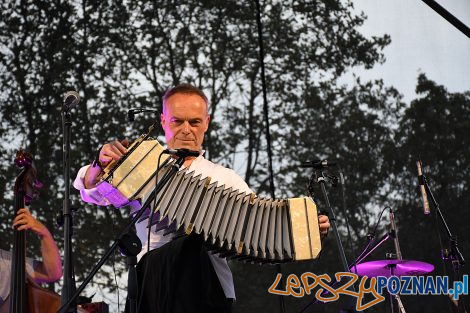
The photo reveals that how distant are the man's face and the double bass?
726mm

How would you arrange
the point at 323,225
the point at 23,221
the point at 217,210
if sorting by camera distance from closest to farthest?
the point at 217,210
the point at 323,225
the point at 23,221

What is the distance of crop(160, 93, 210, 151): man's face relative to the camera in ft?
9.49

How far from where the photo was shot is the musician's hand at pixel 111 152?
249 cm

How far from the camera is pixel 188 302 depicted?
2.38 metres

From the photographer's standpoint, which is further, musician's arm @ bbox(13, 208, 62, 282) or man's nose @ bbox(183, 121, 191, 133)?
musician's arm @ bbox(13, 208, 62, 282)

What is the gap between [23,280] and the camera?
310cm

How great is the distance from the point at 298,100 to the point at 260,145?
692mm

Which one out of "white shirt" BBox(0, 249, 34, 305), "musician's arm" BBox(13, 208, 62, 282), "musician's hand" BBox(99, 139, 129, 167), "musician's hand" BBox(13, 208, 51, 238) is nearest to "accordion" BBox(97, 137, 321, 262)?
"musician's hand" BBox(99, 139, 129, 167)

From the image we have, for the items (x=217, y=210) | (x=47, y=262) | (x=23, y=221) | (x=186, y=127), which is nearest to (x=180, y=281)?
(x=217, y=210)

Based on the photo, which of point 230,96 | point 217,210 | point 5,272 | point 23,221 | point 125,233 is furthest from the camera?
point 230,96

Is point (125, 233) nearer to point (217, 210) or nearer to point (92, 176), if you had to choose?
point (92, 176)

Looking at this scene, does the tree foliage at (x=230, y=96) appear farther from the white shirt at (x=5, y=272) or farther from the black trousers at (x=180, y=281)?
the black trousers at (x=180, y=281)

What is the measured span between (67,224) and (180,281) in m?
0.58

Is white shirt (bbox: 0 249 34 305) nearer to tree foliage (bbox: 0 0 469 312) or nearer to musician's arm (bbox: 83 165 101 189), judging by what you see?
musician's arm (bbox: 83 165 101 189)
